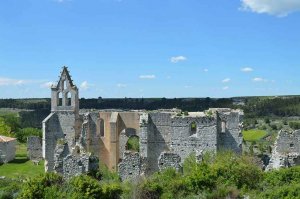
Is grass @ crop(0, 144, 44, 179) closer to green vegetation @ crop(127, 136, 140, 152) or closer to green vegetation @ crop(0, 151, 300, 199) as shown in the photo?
green vegetation @ crop(127, 136, 140, 152)

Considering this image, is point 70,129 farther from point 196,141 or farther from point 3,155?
point 3,155

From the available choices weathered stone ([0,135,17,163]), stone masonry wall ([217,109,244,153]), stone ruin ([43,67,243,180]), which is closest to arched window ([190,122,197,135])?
stone ruin ([43,67,243,180])

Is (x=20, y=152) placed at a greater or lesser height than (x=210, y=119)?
lesser

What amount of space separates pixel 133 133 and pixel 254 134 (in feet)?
192

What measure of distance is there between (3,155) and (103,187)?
91.2 feet

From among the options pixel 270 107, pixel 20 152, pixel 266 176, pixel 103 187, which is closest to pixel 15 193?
pixel 103 187

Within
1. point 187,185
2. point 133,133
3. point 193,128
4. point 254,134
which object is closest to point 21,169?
point 133,133

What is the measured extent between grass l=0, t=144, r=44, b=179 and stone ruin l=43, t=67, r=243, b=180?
8.26 ft

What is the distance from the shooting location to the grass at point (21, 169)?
1539 inches

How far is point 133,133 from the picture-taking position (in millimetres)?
38719

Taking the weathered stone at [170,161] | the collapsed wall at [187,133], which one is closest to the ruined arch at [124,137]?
the collapsed wall at [187,133]

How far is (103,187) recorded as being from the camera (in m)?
24.2

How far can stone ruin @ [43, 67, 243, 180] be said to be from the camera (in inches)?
1315

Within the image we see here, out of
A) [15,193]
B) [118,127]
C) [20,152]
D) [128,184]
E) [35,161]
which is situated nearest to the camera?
[128,184]
